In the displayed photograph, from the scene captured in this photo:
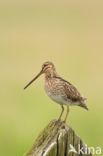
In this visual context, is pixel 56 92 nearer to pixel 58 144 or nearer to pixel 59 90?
pixel 59 90

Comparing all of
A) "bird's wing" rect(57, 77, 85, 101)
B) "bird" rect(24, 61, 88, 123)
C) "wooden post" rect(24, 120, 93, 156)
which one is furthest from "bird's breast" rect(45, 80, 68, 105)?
"wooden post" rect(24, 120, 93, 156)

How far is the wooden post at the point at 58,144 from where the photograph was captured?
12.2ft

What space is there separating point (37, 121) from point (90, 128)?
982 mm

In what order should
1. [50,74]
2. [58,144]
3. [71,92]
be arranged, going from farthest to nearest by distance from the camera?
1. [50,74]
2. [71,92]
3. [58,144]

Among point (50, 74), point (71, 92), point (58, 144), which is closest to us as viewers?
point (58, 144)

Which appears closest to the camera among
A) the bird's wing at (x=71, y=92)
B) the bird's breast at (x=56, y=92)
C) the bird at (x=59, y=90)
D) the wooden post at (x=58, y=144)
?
the wooden post at (x=58, y=144)

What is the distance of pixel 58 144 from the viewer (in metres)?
3.74

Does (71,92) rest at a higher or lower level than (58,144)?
higher

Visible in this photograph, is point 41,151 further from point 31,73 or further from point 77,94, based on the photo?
point 31,73

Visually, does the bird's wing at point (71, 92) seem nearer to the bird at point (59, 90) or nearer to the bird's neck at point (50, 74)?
the bird at point (59, 90)

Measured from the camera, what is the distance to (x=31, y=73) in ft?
49.6

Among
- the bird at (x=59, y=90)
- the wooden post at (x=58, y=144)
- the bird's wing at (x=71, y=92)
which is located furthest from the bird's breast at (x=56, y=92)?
the wooden post at (x=58, y=144)

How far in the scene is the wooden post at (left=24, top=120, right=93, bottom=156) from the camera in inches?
146

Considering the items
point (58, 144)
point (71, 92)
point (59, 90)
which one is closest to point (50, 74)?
point (59, 90)
